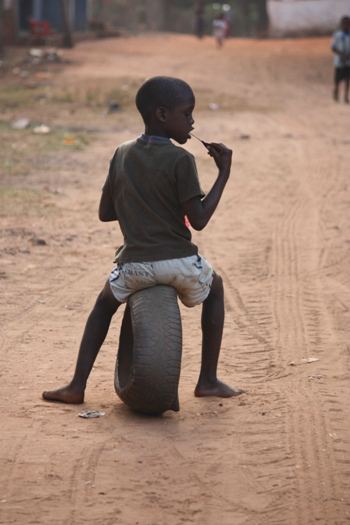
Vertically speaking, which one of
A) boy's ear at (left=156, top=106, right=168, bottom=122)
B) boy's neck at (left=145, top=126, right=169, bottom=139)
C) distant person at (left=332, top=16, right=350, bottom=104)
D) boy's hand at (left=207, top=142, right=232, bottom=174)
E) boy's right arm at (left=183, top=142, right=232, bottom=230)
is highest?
boy's ear at (left=156, top=106, right=168, bottom=122)

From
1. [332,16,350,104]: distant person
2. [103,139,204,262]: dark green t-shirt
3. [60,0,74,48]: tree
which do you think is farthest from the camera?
[60,0,74,48]: tree

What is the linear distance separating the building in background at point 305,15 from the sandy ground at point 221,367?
20.6m

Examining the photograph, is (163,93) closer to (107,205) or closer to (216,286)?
(107,205)

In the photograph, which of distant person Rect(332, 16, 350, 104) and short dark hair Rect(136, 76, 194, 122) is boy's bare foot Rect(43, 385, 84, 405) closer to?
short dark hair Rect(136, 76, 194, 122)

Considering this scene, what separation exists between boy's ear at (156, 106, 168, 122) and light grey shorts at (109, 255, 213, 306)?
625 millimetres

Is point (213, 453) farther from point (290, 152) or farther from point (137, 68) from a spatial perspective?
point (137, 68)

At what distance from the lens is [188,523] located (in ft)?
12.2

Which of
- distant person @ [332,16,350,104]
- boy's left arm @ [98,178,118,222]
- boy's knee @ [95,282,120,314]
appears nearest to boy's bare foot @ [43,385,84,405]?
boy's knee @ [95,282,120,314]

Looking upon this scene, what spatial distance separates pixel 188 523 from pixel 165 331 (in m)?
1.14

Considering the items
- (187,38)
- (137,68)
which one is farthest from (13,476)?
(187,38)

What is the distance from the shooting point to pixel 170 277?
4750 millimetres

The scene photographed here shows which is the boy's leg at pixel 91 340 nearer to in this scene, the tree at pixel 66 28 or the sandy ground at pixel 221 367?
the sandy ground at pixel 221 367

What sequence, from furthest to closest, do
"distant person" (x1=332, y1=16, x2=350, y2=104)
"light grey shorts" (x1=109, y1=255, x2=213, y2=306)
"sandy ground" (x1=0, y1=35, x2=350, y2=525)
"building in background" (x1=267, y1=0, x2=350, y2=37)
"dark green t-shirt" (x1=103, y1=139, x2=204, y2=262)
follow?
"building in background" (x1=267, y1=0, x2=350, y2=37), "distant person" (x1=332, y1=16, x2=350, y2=104), "light grey shorts" (x1=109, y1=255, x2=213, y2=306), "dark green t-shirt" (x1=103, y1=139, x2=204, y2=262), "sandy ground" (x1=0, y1=35, x2=350, y2=525)

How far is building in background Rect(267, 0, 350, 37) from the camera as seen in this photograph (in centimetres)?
3325
